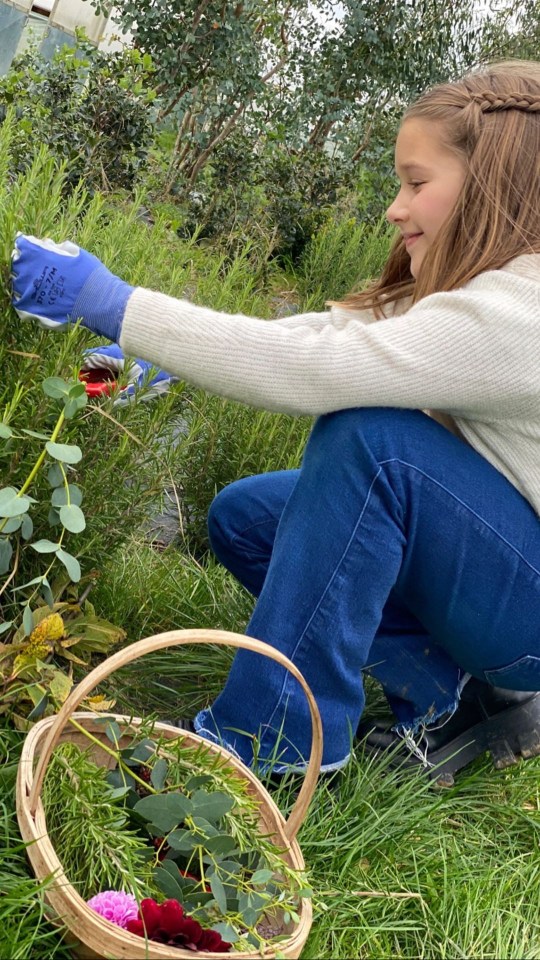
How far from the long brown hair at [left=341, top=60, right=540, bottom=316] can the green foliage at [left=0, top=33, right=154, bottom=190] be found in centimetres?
219

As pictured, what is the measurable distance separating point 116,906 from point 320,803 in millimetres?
634

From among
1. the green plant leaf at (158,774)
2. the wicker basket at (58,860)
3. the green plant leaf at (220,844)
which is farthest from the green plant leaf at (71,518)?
the green plant leaf at (220,844)

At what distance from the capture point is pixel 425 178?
77.0 inches

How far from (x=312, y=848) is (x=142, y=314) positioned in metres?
0.96

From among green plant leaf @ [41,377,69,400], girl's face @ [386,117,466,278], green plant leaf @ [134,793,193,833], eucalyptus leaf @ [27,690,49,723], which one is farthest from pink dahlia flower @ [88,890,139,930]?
girl's face @ [386,117,466,278]

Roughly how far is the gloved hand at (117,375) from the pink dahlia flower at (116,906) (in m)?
0.86

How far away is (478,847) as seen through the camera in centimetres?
205

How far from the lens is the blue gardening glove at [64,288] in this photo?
1.64 m

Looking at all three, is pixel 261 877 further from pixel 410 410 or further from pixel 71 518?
pixel 410 410

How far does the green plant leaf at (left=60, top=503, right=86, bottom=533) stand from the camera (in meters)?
1.62

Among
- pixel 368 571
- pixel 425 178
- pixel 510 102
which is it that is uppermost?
pixel 510 102

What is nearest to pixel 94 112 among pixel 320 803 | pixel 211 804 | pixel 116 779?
pixel 320 803

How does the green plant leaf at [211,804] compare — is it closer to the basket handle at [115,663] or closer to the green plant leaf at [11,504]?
the basket handle at [115,663]

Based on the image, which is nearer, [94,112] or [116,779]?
[116,779]
